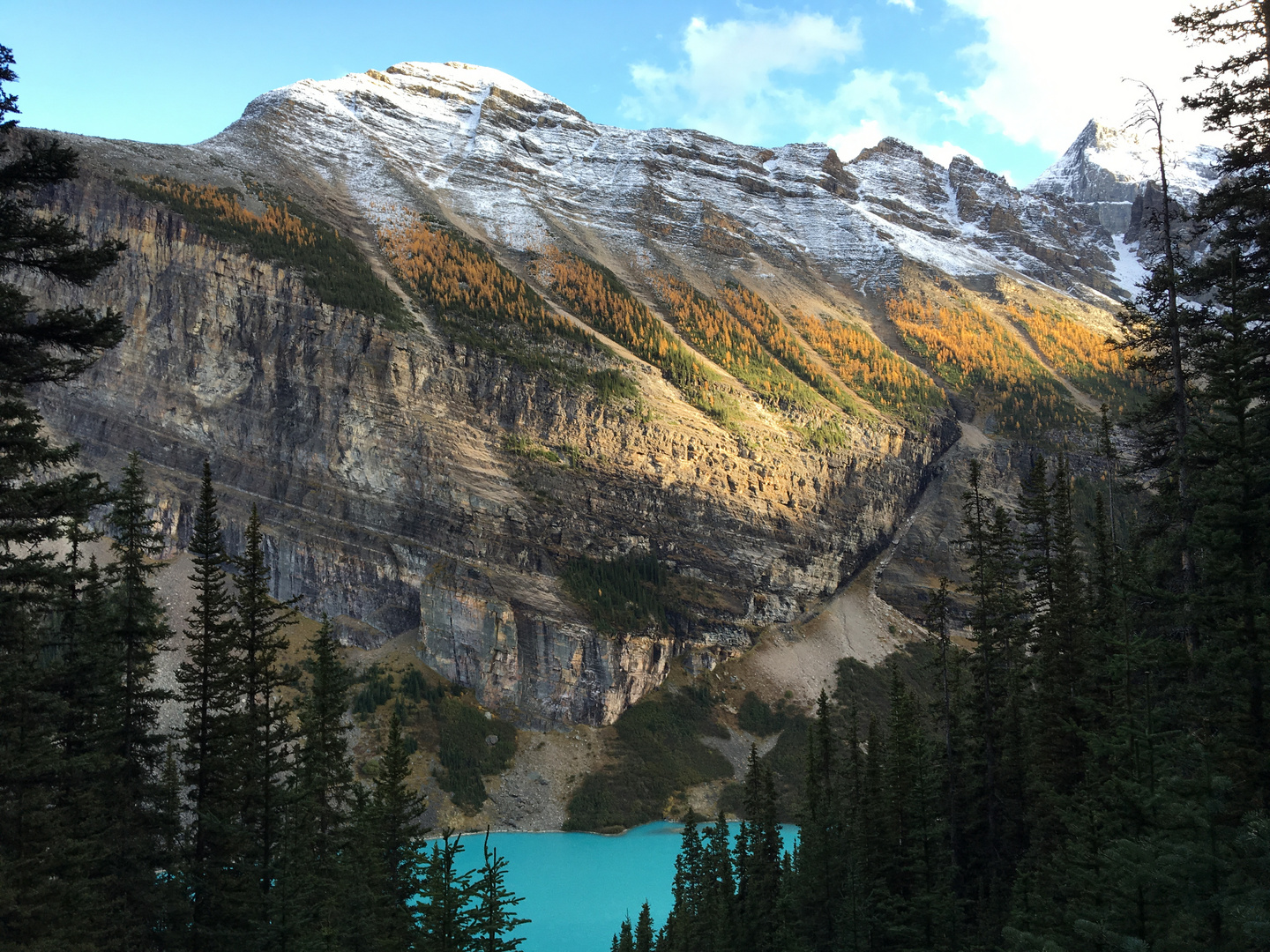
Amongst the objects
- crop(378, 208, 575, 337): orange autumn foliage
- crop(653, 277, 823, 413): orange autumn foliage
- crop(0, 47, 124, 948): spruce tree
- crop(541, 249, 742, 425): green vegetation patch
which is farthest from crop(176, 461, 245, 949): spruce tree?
crop(653, 277, 823, 413): orange autumn foliage

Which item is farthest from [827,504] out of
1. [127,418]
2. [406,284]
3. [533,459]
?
[127,418]

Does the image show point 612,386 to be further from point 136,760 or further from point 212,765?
point 136,760

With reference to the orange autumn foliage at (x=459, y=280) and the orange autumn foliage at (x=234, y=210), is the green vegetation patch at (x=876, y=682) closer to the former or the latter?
the orange autumn foliage at (x=459, y=280)

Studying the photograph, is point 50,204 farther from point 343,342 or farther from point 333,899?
point 333,899

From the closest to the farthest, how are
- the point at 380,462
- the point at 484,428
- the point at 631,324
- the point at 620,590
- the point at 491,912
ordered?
the point at 491,912 → the point at 380,462 → the point at 620,590 → the point at 484,428 → the point at 631,324

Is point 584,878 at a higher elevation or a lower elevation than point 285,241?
lower

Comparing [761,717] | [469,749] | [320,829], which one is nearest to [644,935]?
[320,829]
